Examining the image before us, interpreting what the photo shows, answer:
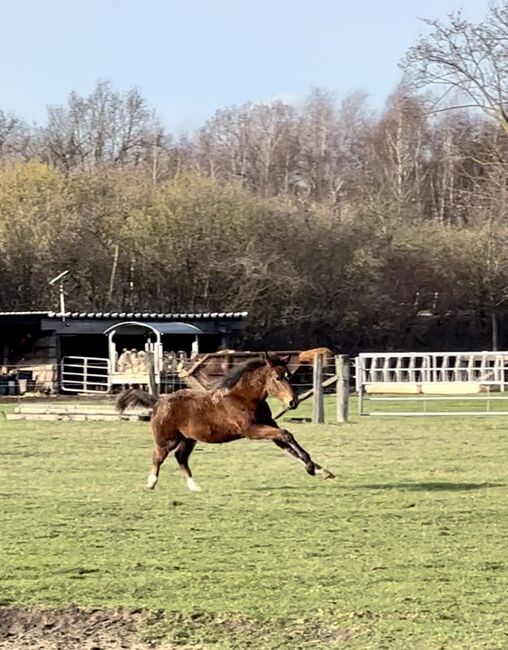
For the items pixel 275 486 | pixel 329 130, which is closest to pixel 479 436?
pixel 275 486

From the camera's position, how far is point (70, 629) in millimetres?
6285

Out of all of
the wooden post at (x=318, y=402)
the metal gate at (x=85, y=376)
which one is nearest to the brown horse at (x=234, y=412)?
the wooden post at (x=318, y=402)

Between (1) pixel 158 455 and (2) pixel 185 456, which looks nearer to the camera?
(1) pixel 158 455

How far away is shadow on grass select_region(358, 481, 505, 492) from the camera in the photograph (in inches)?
480

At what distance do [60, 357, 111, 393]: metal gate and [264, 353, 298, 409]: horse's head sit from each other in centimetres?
2263

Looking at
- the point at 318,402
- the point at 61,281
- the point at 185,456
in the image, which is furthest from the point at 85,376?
the point at 185,456

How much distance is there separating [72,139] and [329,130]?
1907 centimetres

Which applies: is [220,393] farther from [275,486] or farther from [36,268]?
[36,268]

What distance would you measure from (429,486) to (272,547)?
14.1 ft

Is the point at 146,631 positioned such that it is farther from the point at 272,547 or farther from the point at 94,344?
the point at 94,344

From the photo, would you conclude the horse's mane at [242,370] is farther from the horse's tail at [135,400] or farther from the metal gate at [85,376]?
the metal gate at [85,376]

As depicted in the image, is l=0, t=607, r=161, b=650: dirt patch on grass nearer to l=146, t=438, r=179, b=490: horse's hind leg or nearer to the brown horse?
the brown horse

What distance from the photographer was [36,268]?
1740 inches

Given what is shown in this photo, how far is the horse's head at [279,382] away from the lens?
36.8 feet
